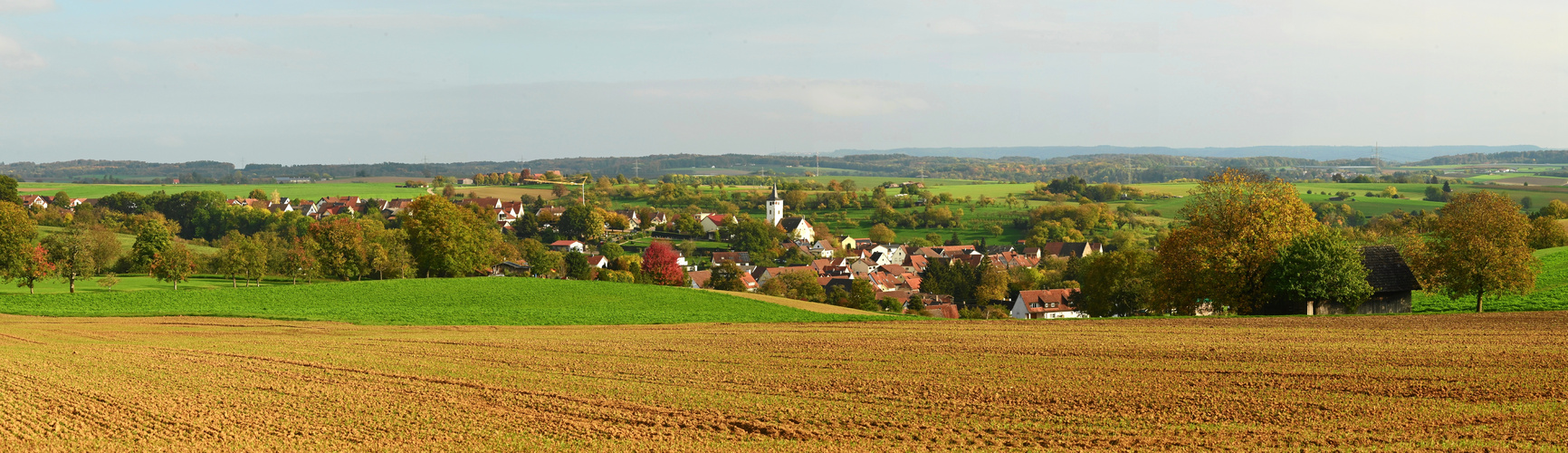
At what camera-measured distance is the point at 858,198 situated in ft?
501

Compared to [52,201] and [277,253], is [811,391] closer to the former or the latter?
[277,253]

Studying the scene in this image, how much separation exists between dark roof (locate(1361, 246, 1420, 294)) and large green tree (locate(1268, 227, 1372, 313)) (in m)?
1.44

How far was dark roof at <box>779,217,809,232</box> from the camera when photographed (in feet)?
446

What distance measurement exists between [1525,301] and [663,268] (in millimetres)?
53303

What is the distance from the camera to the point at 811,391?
18.5m

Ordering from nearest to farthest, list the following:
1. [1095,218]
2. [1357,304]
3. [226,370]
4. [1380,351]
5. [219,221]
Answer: [226,370] < [1380,351] < [1357,304] < [219,221] < [1095,218]

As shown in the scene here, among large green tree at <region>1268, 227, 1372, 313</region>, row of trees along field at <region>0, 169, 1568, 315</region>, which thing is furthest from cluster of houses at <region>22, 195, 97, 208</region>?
large green tree at <region>1268, 227, 1372, 313</region>

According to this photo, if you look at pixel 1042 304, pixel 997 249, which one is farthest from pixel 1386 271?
pixel 997 249

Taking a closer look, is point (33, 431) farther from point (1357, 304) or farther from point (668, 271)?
point (668, 271)

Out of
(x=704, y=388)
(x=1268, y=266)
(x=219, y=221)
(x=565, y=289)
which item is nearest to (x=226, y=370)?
(x=704, y=388)

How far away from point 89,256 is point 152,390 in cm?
4049

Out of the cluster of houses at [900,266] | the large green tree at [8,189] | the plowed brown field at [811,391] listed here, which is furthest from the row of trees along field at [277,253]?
the plowed brown field at [811,391]

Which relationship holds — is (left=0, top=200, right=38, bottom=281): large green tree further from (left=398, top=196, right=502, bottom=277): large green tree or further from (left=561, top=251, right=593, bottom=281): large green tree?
(left=561, top=251, right=593, bottom=281): large green tree

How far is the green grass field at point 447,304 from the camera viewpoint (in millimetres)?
38156
